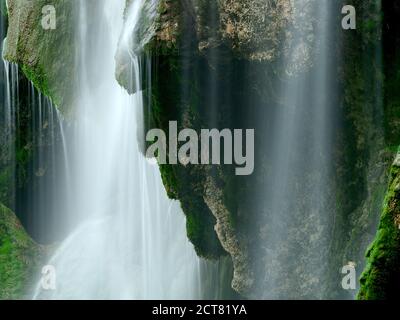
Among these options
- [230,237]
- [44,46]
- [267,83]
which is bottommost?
[230,237]

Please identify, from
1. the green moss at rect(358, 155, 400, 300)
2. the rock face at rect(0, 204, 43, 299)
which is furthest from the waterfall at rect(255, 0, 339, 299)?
the rock face at rect(0, 204, 43, 299)

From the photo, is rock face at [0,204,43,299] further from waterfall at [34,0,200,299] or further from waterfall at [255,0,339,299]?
waterfall at [255,0,339,299]

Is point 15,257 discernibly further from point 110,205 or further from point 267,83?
point 267,83

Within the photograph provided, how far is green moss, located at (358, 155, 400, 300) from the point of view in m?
6.07

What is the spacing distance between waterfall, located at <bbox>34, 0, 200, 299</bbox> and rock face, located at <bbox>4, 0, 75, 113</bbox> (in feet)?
1.24

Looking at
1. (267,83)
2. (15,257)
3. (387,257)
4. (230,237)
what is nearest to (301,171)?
(267,83)

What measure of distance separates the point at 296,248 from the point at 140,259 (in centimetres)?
651

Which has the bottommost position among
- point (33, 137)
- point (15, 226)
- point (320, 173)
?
point (15, 226)

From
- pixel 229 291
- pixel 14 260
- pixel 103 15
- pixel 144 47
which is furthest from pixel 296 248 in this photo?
pixel 14 260

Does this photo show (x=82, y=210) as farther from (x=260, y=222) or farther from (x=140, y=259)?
(x=260, y=222)

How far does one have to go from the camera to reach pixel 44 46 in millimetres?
15258

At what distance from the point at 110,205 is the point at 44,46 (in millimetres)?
5390

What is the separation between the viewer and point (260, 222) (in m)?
12.4

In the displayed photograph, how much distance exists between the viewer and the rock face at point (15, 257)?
17.6 meters
